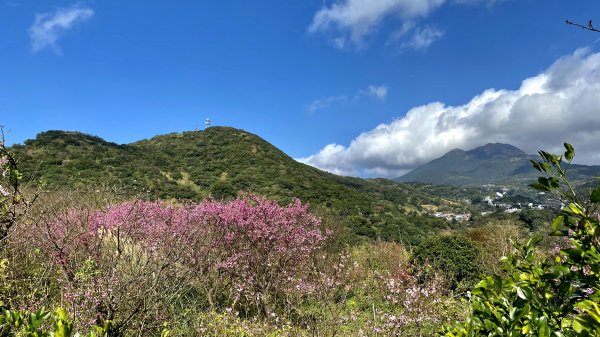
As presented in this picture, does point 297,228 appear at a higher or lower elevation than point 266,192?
lower

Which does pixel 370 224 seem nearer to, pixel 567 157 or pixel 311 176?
pixel 311 176

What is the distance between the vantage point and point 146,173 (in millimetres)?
36094

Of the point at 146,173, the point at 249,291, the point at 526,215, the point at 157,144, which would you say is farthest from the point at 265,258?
the point at 157,144

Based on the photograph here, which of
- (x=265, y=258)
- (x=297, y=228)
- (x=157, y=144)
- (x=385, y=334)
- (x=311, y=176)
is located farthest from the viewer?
(x=157, y=144)

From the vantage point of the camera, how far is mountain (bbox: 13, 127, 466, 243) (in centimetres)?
3083

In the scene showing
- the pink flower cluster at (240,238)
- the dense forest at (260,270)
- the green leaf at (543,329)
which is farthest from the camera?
the pink flower cluster at (240,238)

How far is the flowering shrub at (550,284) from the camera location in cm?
146

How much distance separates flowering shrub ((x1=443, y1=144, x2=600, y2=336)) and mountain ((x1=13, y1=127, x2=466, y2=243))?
83.5 ft

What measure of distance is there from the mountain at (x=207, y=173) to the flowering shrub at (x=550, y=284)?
25438mm

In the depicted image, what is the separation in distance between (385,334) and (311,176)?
124 ft

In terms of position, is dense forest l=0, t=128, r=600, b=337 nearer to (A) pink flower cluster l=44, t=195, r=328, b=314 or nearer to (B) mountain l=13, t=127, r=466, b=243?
(A) pink flower cluster l=44, t=195, r=328, b=314

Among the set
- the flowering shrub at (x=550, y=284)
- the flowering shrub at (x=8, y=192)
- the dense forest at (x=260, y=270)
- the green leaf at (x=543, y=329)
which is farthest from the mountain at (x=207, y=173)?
the green leaf at (x=543, y=329)

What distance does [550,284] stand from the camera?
1.73m

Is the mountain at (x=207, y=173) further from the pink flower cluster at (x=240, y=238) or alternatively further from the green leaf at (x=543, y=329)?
the green leaf at (x=543, y=329)
